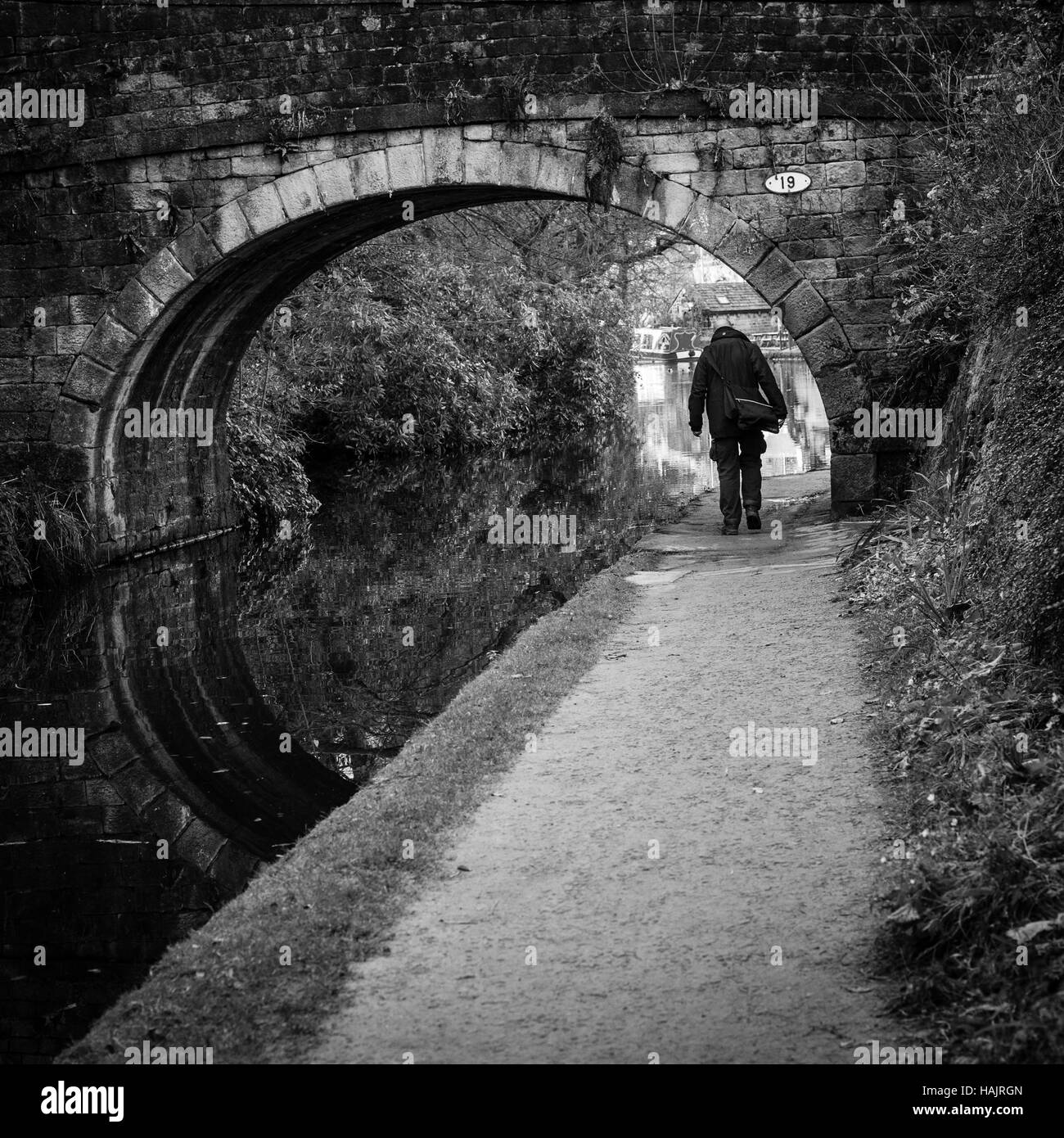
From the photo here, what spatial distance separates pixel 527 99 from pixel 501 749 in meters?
7.19

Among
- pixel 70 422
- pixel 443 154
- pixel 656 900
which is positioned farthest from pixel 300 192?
pixel 656 900

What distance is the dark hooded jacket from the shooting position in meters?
10.9

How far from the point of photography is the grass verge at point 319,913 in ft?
11.7

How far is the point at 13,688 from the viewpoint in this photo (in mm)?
8727

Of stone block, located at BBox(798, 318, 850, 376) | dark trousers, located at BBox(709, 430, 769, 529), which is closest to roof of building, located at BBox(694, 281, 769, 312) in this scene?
stone block, located at BBox(798, 318, 850, 376)

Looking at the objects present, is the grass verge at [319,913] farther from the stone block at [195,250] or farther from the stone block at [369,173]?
the stone block at [195,250]

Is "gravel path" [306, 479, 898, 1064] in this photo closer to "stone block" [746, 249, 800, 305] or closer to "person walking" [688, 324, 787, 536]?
"person walking" [688, 324, 787, 536]

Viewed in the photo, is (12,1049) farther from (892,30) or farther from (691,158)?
(892,30)

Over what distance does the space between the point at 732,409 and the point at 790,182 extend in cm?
190

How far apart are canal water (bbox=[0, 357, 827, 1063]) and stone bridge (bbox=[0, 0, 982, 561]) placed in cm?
227

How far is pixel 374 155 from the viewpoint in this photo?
38.3 feet

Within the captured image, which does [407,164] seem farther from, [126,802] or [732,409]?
[126,802]
